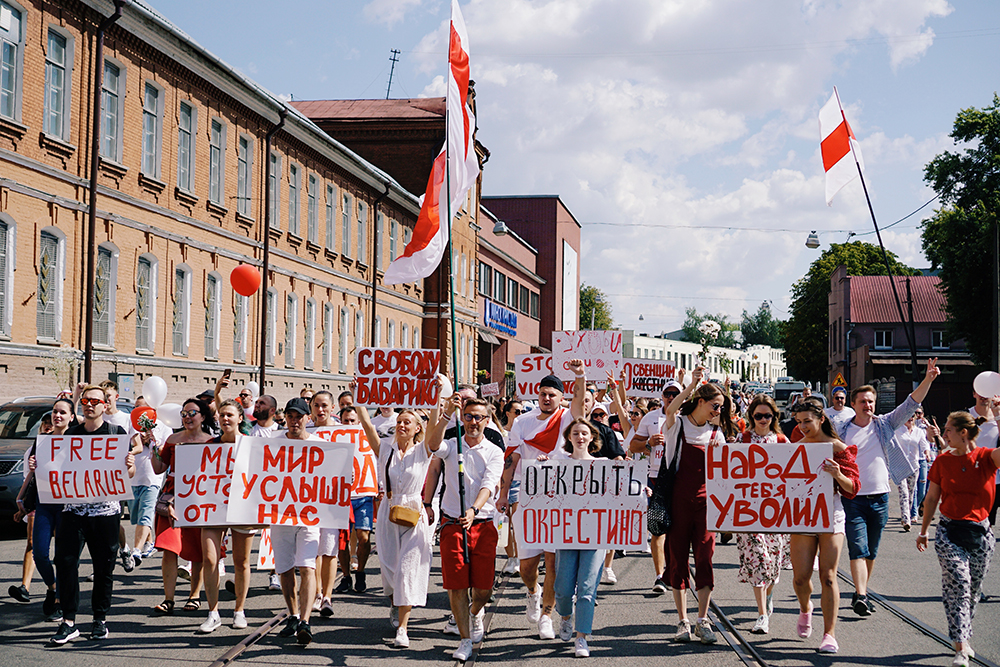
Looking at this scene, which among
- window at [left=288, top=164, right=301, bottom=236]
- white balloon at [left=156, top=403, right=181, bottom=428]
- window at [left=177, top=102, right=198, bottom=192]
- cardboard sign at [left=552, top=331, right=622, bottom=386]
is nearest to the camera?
white balloon at [left=156, top=403, right=181, bottom=428]

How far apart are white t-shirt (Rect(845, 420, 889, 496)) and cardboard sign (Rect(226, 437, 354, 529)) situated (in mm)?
4724

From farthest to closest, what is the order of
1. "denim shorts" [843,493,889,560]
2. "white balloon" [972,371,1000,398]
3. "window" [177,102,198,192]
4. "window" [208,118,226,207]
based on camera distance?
1. "window" [208,118,226,207]
2. "window" [177,102,198,192]
3. "white balloon" [972,371,1000,398]
4. "denim shorts" [843,493,889,560]

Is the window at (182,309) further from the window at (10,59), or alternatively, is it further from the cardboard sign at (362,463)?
the cardboard sign at (362,463)

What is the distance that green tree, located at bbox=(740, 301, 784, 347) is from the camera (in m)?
190

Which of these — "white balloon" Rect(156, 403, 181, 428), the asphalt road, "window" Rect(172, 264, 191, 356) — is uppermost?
"window" Rect(172, 264, 191, 356)

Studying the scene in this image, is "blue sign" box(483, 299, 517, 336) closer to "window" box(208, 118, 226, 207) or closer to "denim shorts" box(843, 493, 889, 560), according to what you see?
"window" box(208, 118, 226, 207)

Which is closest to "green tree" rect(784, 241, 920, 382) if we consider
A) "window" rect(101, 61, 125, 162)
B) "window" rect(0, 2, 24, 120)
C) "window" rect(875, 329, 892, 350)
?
"window" rect(875, 329, 892, 350)

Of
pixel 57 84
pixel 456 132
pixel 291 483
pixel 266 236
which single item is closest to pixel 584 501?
pixel 291 483

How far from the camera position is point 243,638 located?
8.64 meters

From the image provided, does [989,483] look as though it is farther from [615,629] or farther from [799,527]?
[615,629]

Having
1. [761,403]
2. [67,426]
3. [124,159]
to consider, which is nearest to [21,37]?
[124,159]

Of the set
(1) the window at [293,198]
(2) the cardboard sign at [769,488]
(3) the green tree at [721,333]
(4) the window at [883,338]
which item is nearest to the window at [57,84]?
(1) the window at [293,198]

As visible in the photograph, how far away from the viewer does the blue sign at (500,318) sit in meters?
61.5

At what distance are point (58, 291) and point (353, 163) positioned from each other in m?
20.4
